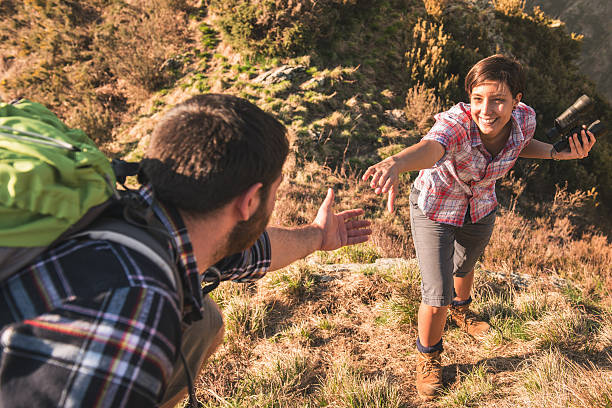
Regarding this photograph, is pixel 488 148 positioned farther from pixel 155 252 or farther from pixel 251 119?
pixel 155 252

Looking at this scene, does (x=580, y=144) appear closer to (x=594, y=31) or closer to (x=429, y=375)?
(x=429, y=375)

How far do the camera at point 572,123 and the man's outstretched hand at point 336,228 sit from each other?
4.75ft

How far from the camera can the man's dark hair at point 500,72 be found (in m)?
2.17

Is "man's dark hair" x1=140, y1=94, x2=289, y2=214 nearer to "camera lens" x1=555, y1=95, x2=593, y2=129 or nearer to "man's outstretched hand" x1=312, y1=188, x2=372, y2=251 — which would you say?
"man's outstretched hand" x1=312, y1=188, x2=372, y2=251

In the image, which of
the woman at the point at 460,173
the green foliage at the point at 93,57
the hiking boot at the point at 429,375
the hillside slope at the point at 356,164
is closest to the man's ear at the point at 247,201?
the woman at the point at 460,173

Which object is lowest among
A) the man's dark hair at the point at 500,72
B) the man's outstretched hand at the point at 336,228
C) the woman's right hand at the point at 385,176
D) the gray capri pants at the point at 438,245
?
the gray capri pants at the point at 438,245

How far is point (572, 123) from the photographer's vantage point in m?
2.45

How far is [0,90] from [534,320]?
39.9 feet

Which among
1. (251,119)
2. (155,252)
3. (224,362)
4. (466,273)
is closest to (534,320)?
(466,273)

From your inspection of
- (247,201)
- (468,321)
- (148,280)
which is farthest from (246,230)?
(468,321)

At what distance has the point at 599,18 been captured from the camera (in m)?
23.1

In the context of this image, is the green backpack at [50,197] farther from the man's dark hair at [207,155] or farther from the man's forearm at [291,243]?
the man's forearm at [291,243]

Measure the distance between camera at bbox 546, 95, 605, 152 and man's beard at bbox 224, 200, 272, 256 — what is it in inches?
80.0

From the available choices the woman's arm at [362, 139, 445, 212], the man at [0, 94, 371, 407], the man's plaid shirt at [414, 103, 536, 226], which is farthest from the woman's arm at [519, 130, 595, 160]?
the man at [0, 94, 371, 407]
